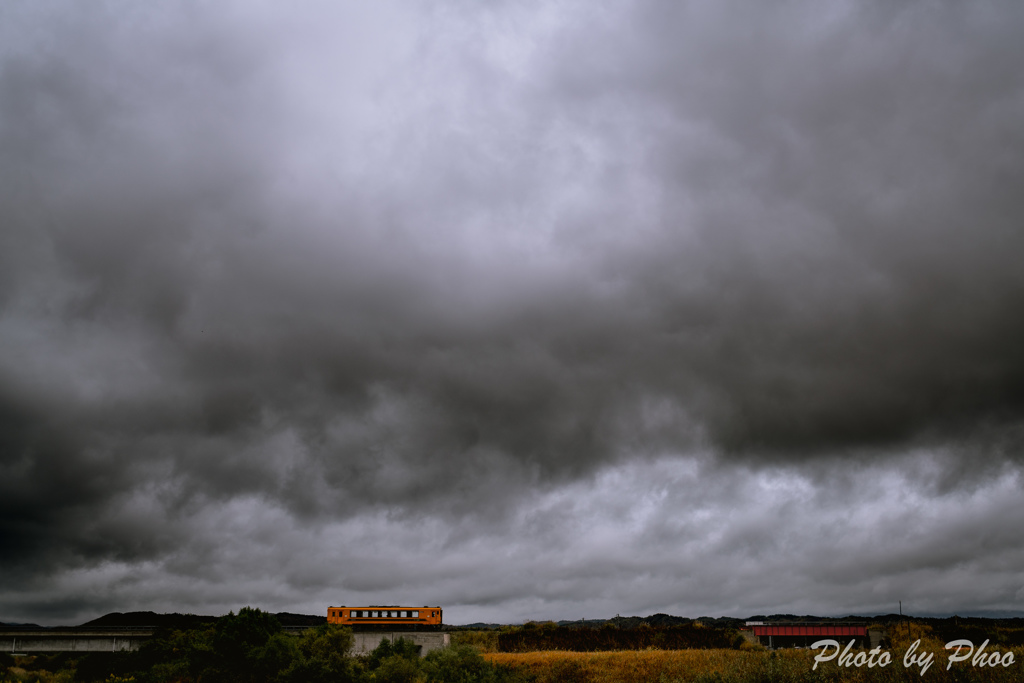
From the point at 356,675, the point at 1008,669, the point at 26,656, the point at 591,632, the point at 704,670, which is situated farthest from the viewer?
the point at 26,656

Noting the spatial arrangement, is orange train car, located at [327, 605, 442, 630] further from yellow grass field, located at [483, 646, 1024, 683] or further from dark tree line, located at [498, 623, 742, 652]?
yellow grass field, located at [483, 646, 1024, 683]

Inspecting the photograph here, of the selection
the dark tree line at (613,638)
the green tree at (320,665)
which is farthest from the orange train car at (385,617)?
the green tree at (320,665)

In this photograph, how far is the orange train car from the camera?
261ft

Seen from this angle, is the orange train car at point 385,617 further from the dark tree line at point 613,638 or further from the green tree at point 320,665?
the green tree at point 320,665

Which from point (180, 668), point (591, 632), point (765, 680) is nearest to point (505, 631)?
point (591, 632)

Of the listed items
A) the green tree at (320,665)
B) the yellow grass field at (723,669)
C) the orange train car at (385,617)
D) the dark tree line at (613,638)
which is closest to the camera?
the yellow grass field at (723,669)

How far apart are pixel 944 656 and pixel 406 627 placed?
2317 inches

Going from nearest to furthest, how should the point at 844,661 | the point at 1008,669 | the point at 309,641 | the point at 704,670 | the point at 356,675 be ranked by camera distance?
1. the point at 1008,669
2. the point at 844,661
3. the point at 704,670
4. the point at 356,675
5. the point at 309,641

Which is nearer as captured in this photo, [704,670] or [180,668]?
[704,670]

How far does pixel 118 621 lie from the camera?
466 feet

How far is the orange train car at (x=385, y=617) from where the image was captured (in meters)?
79.4

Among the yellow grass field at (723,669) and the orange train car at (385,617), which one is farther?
the orange train car at (385,617)

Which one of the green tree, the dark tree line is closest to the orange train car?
the dark tree line

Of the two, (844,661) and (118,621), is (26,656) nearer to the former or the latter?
(118,621)
